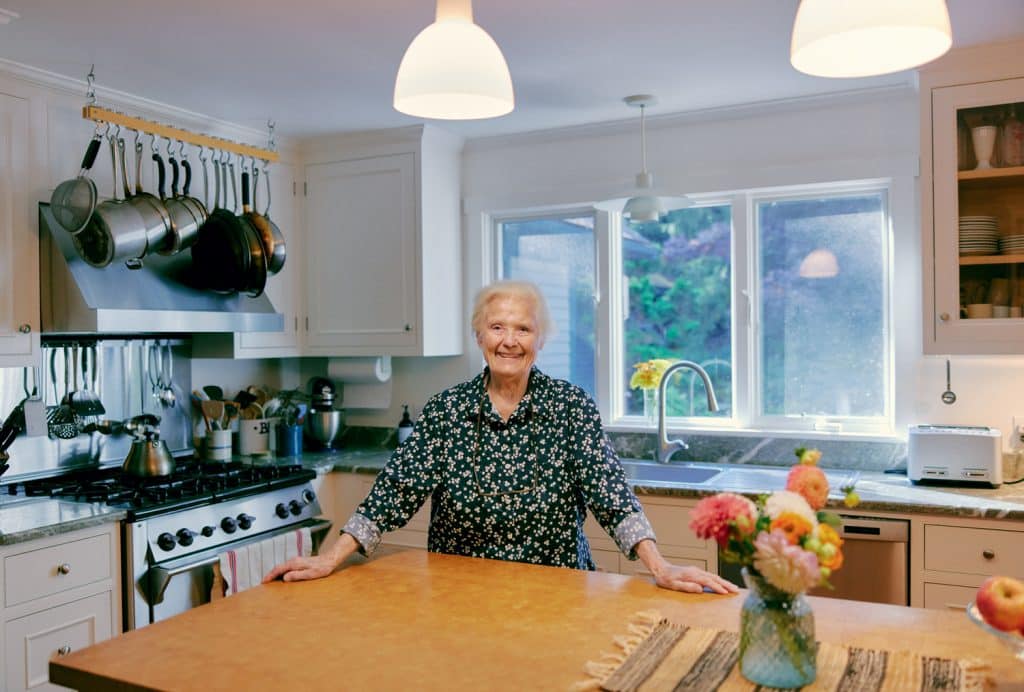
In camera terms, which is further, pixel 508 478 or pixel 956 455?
pixel 956 455

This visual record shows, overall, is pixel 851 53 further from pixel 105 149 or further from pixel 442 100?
pixel 105 149

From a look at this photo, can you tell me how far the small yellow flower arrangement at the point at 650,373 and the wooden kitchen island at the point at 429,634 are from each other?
A: 5.89 ft

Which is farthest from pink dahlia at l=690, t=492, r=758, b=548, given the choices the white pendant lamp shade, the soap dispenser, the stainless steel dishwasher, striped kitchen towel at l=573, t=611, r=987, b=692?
the soap dispenser

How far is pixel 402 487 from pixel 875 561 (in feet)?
5.29

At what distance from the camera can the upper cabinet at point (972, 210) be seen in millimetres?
2881

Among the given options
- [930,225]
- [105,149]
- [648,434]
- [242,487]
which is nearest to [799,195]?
[930,225]

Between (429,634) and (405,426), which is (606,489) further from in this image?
(405,426)

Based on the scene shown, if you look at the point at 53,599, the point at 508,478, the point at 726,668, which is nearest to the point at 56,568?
the point at 53,599

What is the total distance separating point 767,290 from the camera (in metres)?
3.65

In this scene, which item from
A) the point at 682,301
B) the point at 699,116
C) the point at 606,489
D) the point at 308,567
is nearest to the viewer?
the point at 308,567

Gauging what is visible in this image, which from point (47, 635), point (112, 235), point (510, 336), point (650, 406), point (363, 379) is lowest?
A: point (47, 635)

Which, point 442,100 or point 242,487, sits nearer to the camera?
point 442,100

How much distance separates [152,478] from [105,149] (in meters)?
1.22

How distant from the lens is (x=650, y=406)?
3.86 metres
